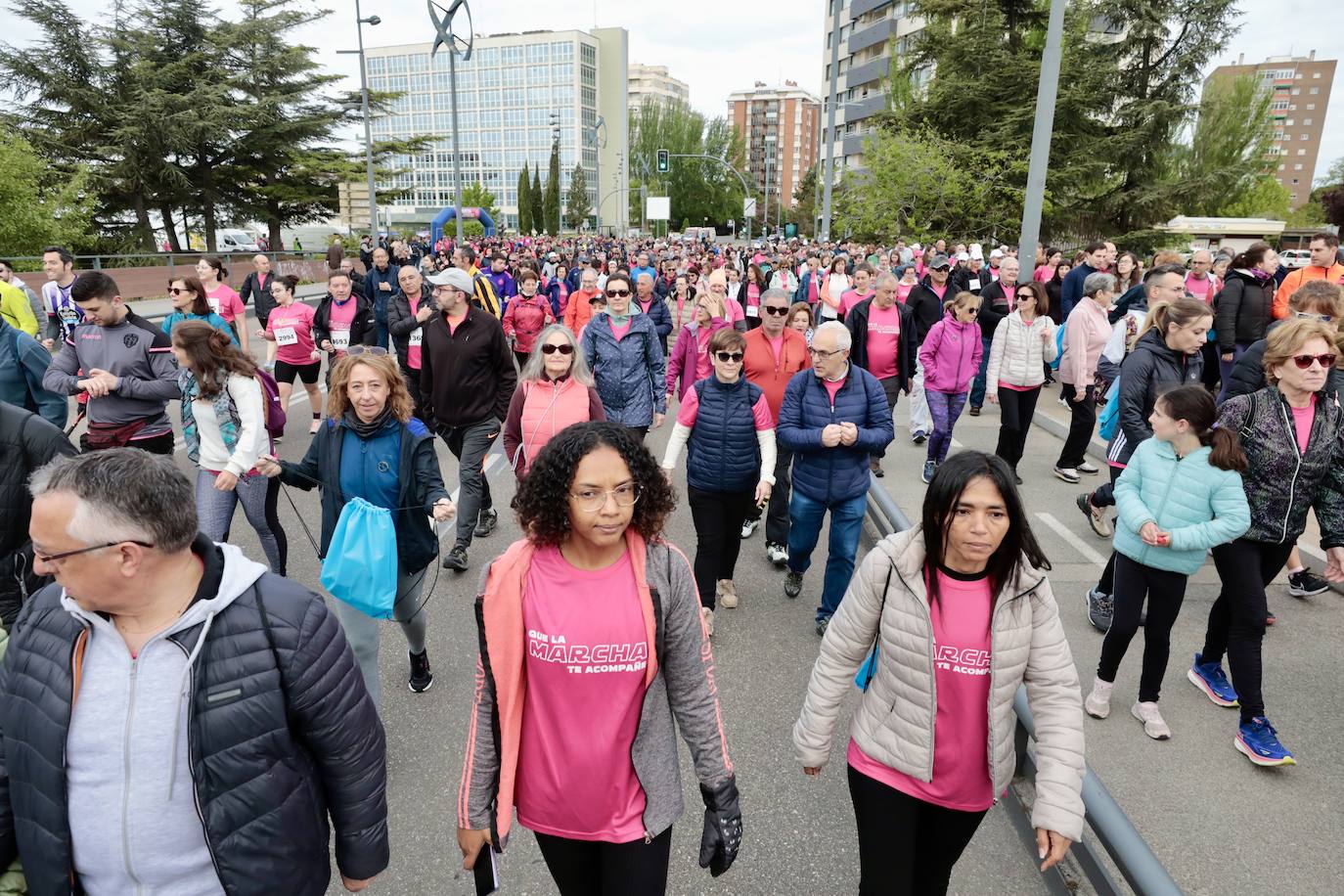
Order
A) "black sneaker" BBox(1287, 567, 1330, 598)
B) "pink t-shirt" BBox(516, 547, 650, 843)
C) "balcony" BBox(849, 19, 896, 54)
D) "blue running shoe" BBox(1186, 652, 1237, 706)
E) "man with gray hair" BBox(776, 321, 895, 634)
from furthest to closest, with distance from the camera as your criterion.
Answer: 1. "balcony" BBox(849, 19, 896, 54)
2. "black sneaker" BBox(1287, 567, 1330, 598)
3. "man with gray hair" BBox(776, 321, 895, 634)
4. "blue running shoe" BBox(1186, 652, 1237, 706)
5. "pink t-shirt" BBox(516, 547, 650, 843)

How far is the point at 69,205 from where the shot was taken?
79.3ft

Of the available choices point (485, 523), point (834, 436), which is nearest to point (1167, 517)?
point (834, 436)

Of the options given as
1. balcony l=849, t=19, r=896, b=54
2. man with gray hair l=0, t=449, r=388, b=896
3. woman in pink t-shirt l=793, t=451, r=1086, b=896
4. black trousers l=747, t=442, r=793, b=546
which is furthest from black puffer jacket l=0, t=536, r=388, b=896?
balcony l=849, t=19, r=896, b=54

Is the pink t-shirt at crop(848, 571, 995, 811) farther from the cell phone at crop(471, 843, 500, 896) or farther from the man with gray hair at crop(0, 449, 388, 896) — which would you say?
the man with gray hair at crop(0, 449, 388, 896)

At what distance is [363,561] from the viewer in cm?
343

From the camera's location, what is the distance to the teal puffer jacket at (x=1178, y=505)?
139 inches

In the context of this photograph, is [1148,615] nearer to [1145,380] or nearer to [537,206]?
[1145,380]

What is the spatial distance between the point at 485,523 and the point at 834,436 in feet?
11.0

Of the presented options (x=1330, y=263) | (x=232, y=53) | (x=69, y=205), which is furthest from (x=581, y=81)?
(x=1330, y=263)

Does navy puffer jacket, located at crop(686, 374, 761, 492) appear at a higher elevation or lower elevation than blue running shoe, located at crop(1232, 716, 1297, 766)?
higher

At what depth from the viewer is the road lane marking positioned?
20.6ft

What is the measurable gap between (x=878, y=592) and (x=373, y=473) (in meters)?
2.43

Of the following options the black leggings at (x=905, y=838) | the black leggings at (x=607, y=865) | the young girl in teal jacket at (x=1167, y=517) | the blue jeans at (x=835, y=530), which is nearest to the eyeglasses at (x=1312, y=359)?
the young girl in teal jacket at (x=1167, y=517)

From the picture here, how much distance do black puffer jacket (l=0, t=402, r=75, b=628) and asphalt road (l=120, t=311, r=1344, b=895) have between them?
1683 millimetres
